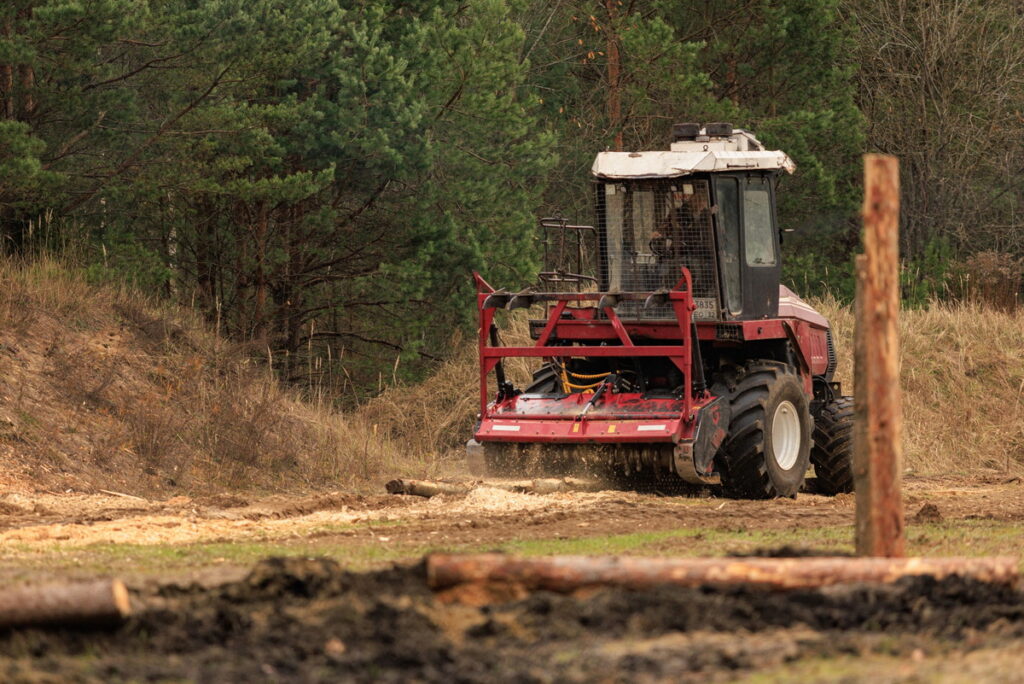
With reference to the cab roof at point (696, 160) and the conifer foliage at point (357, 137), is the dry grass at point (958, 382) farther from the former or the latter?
the cab roof at point (696, 160)

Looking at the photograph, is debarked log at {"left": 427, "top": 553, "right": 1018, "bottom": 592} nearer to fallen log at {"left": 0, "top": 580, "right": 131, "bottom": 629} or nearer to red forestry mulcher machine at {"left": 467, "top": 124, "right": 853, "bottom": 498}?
fallen log at {"left": 0, "top": 580, "right": 131, "bottom": 629}

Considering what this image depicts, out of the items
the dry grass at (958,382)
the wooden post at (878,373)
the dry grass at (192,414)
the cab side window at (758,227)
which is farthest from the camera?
the dry grass at (958,382)

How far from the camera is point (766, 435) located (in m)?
13.9

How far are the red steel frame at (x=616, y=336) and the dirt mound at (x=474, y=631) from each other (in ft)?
19.1

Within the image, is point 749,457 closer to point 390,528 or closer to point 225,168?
point 390,528

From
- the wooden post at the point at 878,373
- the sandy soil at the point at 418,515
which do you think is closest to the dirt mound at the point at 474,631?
the wooden post at the point at 878,373

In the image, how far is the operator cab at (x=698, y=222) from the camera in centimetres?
1458

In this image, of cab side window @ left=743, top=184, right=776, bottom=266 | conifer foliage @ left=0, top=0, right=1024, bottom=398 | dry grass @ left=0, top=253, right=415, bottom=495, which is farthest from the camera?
conifer foliage @ left=0, top=0, right=1024, bottom=398

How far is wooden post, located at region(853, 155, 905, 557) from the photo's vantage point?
8141 millimetres

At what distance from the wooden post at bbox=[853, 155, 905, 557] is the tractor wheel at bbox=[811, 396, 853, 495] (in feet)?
25.5

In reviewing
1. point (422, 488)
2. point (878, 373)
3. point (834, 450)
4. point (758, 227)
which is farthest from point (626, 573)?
point (834, 450)

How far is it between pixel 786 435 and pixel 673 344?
1472 mm

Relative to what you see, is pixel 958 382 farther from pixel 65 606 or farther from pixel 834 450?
pixel 65 606

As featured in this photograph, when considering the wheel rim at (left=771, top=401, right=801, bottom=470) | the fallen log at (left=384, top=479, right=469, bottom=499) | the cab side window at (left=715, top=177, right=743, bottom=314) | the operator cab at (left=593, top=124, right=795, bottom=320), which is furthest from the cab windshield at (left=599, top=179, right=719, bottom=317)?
the fallen log at (left=384, top=479, right=469, bottom=499)
